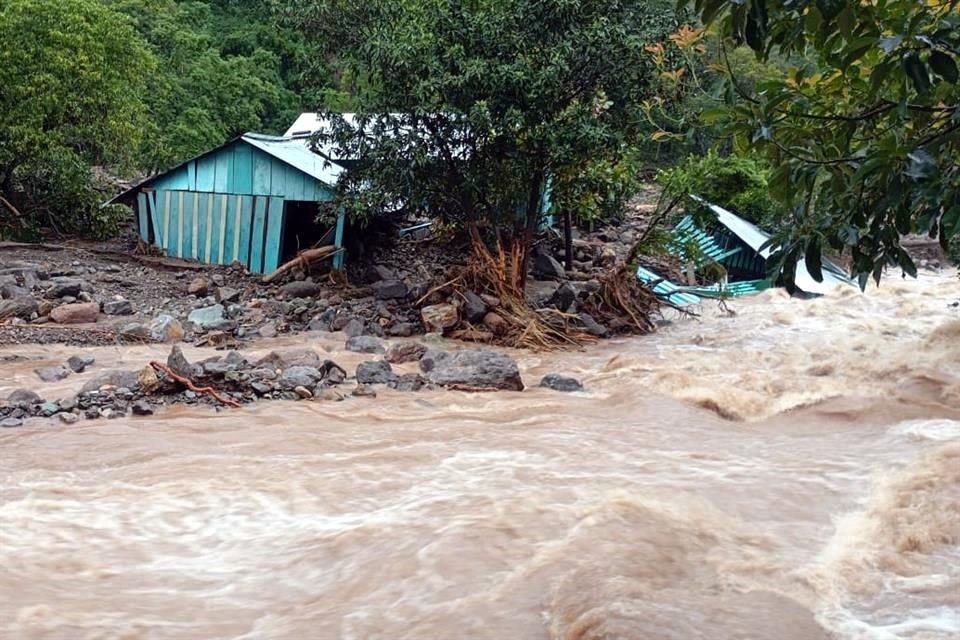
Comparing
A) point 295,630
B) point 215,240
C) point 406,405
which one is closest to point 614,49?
point 406,405

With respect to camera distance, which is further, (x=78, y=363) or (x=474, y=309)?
(x=474, y=309)

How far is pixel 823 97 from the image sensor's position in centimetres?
368

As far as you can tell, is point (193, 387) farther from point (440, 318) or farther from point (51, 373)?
point (440, 318)

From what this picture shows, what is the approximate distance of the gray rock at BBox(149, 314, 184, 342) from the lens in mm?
10141

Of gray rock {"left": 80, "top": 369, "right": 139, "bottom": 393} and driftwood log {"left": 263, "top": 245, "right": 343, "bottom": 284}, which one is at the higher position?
driftwood log {"left": 263, "top": 245, "right": 343, "bottom": 284}

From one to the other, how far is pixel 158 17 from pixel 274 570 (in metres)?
24.4

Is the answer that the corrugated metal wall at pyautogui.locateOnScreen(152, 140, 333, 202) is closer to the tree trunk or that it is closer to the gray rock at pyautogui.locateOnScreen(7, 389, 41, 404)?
the tree trunk

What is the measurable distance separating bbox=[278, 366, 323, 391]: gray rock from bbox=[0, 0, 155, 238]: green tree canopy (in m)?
9.18

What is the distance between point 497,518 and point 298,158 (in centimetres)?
1050

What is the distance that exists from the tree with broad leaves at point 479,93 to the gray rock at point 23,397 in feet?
17.1

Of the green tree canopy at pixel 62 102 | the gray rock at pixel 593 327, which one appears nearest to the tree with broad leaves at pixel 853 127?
the gray rock at pixel 593 327

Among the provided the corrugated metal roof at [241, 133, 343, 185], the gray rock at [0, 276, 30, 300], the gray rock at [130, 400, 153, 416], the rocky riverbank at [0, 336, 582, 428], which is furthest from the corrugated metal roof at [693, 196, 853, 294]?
the gray rock at [0, 276, 30, 300]

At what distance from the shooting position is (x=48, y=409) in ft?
21.6

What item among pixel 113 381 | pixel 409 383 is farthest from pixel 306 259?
pixel 113 381
